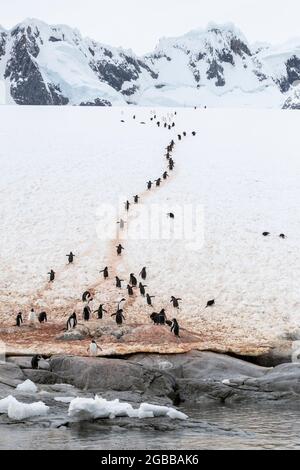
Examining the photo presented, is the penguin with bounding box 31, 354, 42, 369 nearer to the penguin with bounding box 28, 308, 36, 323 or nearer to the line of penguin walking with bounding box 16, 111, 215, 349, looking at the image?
the line of penguin walking with bounding box 16, 111, 215, 349

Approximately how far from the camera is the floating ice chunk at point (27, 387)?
18.8 m

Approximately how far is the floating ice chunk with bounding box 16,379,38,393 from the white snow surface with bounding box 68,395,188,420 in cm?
Result: 278

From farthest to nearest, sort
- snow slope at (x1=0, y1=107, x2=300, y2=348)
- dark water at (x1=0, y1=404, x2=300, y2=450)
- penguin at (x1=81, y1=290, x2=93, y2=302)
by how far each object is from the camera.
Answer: snow slope at (x1=0, y1=107, x2=300, y2=348) → penguin at (x1=81, y1=290, x2=93, y2=302) → dark water at (x1=0, y1=404, x2=300, y2=450)

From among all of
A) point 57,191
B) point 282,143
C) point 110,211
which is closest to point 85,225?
point 110,211

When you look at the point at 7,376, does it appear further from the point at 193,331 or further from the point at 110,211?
the point at 110,211

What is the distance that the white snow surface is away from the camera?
639 inches

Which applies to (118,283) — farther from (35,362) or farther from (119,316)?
(35,362)

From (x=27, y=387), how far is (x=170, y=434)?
5.46 meters

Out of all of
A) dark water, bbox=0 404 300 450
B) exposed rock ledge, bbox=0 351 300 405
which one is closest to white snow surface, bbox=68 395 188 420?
dark water, bbox=0 404 300 450

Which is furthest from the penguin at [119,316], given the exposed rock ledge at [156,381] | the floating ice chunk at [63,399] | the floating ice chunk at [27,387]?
the floating ice chunk at [63,399]

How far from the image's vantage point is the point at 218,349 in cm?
2538

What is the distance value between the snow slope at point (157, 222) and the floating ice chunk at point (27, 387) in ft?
32.2

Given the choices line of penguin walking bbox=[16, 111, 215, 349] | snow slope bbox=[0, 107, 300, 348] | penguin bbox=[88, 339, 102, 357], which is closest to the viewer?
penguin bbox=[88, 339, 102, 357]

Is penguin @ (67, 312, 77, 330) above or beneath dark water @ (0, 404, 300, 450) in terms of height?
above
